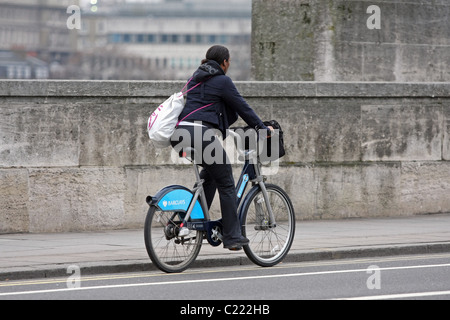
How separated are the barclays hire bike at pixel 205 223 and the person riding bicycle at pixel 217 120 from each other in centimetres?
13

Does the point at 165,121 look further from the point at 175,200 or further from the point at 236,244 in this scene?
the point at 236,244

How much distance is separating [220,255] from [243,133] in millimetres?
1296

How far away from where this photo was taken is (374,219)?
1285 centimetres

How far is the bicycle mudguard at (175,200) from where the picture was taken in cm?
829

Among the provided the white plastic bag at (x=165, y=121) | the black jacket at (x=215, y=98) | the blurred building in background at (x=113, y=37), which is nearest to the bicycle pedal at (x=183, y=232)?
the white plastic bag at (x=165, y=121)

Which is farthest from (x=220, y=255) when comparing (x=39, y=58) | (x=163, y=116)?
(x=39, y=58)

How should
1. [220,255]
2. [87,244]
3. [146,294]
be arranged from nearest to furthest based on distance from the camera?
[146,294], [220,255], [87,244]

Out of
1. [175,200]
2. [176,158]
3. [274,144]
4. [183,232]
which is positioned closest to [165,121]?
[175,200]

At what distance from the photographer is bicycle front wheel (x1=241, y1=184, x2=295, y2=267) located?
896cm

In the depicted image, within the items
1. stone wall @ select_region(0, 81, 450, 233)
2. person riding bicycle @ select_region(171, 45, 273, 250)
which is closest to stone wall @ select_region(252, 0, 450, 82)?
stone wall @ select_region(0, 81, 450, 233)

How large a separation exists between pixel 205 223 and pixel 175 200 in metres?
0.38

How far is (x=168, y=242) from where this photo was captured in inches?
336

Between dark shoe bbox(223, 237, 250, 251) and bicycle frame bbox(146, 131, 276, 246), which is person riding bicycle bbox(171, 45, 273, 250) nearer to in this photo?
dark shoe bbox(223, 237, 250, 251)

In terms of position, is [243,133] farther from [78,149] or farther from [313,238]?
[78,149]
